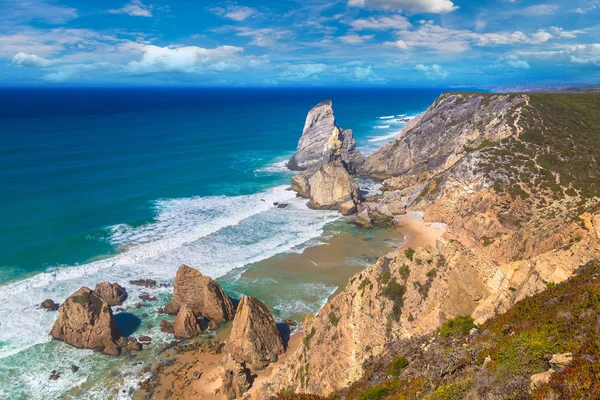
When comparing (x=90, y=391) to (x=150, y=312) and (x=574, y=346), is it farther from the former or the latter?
(x=574, y=346)

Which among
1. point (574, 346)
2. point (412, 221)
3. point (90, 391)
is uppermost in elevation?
point (574, 346)

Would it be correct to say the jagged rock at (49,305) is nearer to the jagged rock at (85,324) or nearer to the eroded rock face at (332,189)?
the jagged rock at (85,324)

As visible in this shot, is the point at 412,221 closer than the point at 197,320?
No

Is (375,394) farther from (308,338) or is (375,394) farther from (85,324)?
(85,324)

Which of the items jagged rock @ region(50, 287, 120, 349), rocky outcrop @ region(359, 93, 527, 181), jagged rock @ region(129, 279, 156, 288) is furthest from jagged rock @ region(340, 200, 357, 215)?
jagged rock @ region(50, 287, 120, 349)

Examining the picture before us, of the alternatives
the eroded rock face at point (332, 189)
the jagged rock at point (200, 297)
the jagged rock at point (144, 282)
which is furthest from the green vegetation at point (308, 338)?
the eroded rock face at point (332, 189)

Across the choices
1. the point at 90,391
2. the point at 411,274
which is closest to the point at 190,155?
the point at 90,391

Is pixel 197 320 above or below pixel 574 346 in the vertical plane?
below
